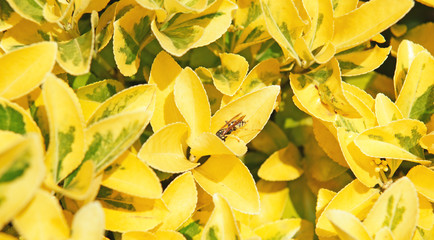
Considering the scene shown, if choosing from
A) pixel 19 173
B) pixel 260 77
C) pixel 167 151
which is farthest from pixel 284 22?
pixel 19 173

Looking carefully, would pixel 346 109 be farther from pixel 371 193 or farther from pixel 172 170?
pixel 172 170

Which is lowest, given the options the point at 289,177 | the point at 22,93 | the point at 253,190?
the point at 289,177

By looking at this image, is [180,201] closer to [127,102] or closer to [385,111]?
[127,102]

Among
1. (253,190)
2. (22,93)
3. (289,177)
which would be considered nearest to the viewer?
(22,93)

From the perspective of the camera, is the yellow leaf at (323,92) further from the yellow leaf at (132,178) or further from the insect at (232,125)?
the yellow leaf at (132,178)

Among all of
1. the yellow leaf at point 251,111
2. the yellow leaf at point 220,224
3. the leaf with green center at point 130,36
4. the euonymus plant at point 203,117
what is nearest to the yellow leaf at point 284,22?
the euonymus plant at point 203,117

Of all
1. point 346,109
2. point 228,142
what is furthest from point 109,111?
point 346,109
